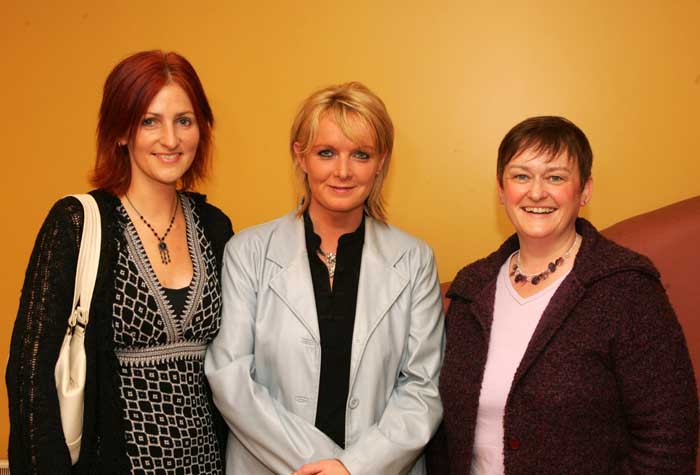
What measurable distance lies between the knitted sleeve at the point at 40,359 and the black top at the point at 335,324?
0.65m

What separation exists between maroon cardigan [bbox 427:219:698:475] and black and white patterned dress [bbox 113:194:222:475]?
0.76 m

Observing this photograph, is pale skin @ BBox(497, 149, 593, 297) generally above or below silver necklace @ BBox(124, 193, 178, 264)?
above

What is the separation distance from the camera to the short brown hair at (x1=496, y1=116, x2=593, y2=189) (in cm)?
184

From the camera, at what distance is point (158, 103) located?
1993mm

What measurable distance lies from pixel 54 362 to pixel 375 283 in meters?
0.85

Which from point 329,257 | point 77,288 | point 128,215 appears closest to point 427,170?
point 329,257

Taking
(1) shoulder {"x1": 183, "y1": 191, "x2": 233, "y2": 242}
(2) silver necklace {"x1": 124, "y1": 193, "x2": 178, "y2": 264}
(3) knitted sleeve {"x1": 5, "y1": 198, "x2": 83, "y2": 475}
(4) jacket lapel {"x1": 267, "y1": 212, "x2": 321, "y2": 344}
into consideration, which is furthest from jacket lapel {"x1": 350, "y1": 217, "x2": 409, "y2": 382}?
(3) knitted sleeve {"x1": 5, "y1": 198, "x2": 83, "y2": 475}

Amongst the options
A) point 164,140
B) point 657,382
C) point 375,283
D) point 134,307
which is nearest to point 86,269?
point 134,307

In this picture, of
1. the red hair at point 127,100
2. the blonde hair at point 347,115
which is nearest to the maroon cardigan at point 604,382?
the blonde hair at point 347,115

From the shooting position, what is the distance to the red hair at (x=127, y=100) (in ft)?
6.47

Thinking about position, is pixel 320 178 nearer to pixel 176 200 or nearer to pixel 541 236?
pixel 176 200

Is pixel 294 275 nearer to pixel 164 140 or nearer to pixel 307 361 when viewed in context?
pixel 307 361

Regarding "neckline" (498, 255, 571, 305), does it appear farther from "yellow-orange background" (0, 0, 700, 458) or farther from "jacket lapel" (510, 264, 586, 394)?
"yellow-orange background" (0, 0, 700, 458)

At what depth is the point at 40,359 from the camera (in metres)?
1.81
